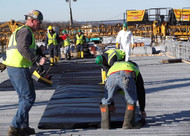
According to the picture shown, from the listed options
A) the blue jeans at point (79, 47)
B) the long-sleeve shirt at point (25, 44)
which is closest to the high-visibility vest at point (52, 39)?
the blue jeans at point (79, 47)

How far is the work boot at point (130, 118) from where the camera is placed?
428cm

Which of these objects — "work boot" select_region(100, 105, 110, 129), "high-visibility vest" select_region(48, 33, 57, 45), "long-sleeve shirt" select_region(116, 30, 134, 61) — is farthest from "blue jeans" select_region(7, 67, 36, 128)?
"high-visibility vest" select_region(48, 33, 57, 45)

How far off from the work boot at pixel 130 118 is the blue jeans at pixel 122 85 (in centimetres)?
9

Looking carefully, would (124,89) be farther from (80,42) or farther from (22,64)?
(80,42)

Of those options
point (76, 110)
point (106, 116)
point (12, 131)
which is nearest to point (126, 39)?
point (76, 110)

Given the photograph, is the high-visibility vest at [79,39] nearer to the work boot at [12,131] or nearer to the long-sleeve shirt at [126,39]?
the long-sleeve shirt at [126,39]

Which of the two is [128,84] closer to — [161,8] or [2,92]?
[2,92]

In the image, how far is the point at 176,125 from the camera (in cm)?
457

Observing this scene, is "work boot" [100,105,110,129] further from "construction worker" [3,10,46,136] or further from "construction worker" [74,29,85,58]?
"construction worker" [74,29,85,58]

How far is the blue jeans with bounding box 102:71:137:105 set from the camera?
419 centimetres

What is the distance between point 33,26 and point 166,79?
236 inches

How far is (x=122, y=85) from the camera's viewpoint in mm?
4199

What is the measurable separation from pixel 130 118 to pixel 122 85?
527 millimetres

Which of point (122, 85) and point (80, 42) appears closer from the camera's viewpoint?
point (122, 85)
